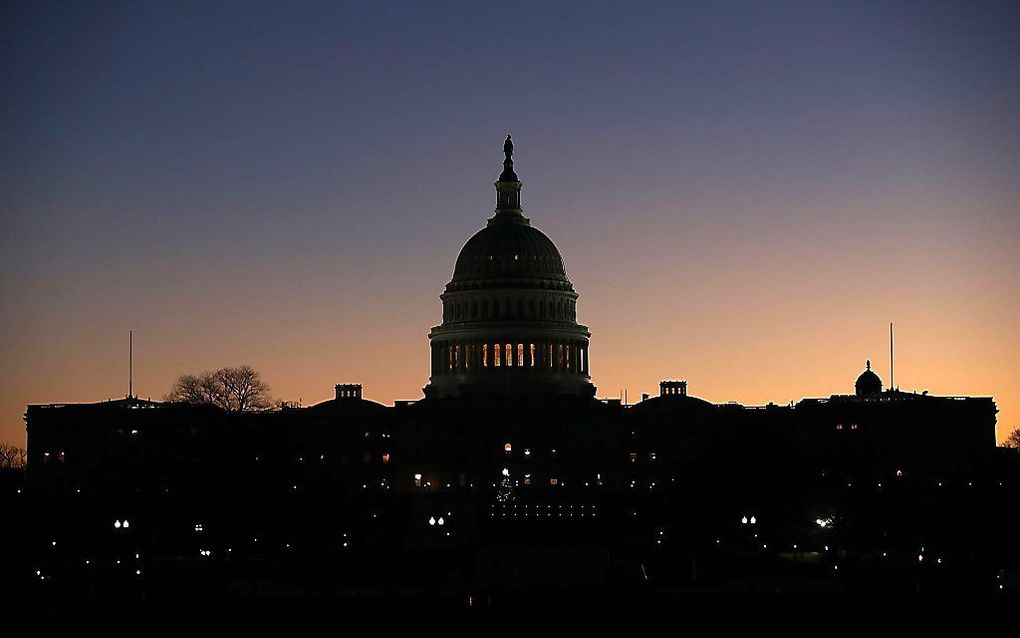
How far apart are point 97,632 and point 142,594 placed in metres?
21.6

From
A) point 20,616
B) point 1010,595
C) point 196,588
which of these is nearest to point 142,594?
point 196,588

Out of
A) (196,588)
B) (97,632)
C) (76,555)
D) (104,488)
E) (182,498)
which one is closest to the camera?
(97,632)

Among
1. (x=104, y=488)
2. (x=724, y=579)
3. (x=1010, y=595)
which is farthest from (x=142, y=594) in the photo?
(x=104, y=488)

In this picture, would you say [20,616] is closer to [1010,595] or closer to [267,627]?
[267,627]

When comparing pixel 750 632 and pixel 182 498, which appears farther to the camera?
pixel 182 498

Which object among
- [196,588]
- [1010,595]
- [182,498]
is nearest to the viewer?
[1010,595]

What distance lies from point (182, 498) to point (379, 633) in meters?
64.3

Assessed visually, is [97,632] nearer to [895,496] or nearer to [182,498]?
[182,498]

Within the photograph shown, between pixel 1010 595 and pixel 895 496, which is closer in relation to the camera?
pixel 1010 595

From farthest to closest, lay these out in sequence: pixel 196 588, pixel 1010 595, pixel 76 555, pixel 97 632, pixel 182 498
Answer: pixel 182 498
pixel 76 555
pixel 196 588
pixel 1010 595
pixel 97 632

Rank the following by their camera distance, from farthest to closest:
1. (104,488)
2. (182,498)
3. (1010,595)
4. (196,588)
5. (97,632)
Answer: (104,488) → (182,498) → (196,588) → (1010,595) → (97,632)

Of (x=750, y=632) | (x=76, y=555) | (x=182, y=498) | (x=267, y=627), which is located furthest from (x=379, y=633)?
(x=182, y=498)

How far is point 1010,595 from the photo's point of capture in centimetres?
13250

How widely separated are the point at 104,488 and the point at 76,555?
1263 inches
